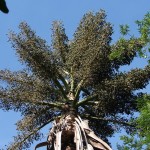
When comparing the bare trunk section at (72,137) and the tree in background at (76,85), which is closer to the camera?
the bare trunk section at (72,137)

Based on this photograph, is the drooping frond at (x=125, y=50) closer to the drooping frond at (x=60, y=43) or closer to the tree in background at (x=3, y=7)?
the drooping frond at (x=60, y=43)

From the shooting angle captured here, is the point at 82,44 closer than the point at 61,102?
No

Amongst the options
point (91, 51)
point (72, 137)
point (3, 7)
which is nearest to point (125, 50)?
point (91, 51)

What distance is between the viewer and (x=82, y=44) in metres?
10.0

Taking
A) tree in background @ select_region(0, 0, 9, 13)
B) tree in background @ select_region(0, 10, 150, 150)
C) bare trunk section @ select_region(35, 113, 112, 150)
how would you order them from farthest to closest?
tree in background @ select_region(0, 10, 150, 150)
bare trunk section @ select_region(35, 113, 112, 150)
tree in background @ select_region(0, 0, 9, 13)

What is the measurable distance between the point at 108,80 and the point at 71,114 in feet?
5.76

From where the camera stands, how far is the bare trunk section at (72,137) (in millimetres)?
7047

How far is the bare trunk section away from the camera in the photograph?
705 cm

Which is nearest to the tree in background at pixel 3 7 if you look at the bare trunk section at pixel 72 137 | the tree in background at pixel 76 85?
the bare trunk section at pixel 72 137

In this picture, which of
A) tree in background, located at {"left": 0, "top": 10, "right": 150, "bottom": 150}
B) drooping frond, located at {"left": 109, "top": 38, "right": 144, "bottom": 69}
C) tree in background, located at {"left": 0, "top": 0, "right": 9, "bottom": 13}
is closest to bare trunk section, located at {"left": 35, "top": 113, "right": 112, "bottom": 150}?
tree in background, located at {"left": 0, "top": 10, "right": 150, "bottom": 150}

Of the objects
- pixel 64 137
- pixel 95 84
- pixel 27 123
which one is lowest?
pixel 64 137

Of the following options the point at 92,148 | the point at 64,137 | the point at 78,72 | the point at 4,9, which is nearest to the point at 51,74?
the point at 78,72

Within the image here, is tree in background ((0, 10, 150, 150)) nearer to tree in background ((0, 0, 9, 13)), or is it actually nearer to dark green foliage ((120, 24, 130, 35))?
dark green foliage ((120, 24, 130, 35))

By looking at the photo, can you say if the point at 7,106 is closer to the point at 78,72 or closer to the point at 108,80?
the point at 78,72
